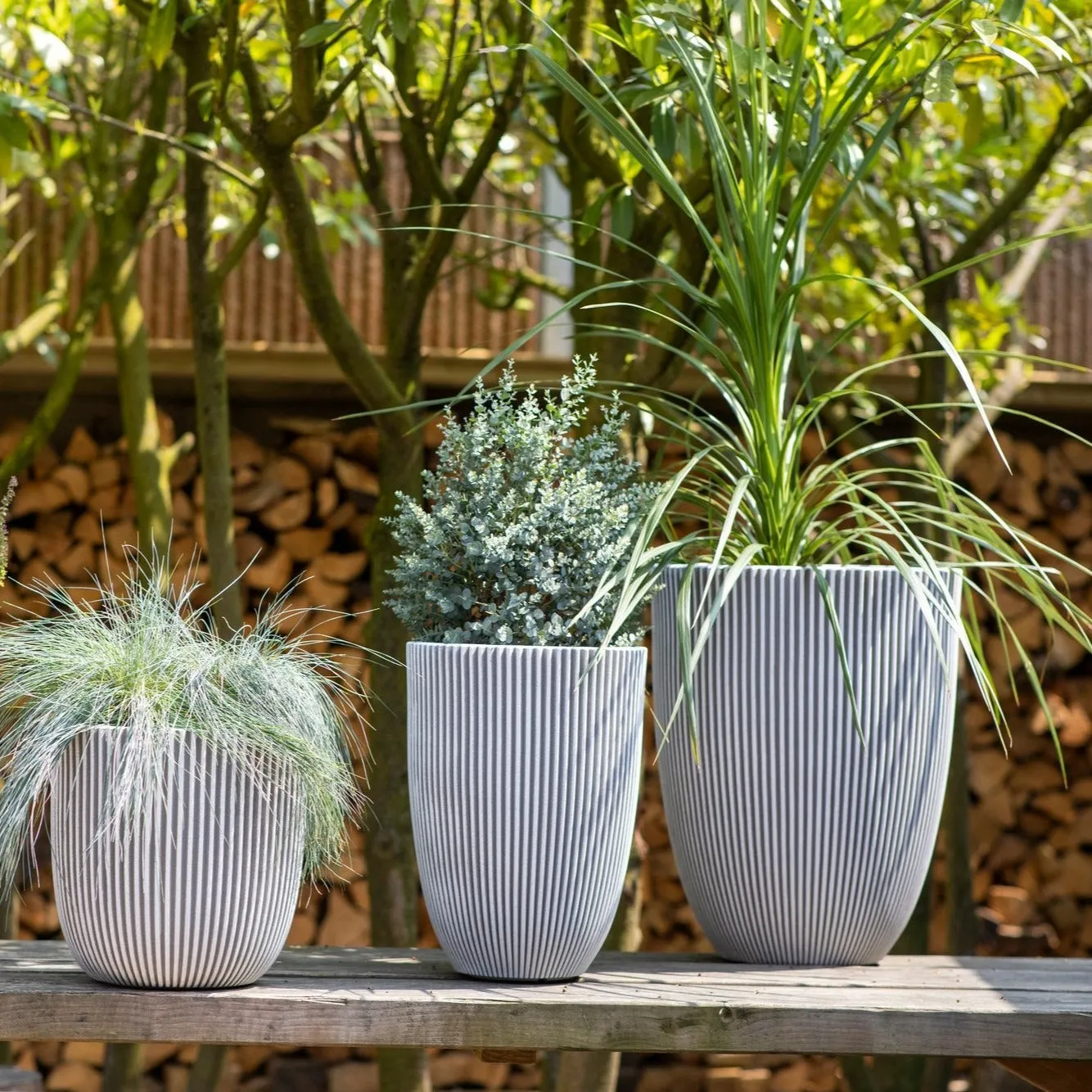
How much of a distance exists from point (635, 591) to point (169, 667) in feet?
1.67

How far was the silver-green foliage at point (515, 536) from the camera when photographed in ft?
4.86

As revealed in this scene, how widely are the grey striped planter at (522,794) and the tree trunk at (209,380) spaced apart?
111cm

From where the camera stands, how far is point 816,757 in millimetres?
1560

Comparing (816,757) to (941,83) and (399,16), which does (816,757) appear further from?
(399,16)

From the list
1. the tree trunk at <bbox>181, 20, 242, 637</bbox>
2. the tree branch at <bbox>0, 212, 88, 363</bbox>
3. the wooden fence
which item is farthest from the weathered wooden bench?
the wooden fence

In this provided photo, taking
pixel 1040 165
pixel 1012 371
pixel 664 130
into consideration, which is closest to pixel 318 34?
pixel 664 130

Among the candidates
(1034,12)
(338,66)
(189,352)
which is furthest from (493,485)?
(189,352)

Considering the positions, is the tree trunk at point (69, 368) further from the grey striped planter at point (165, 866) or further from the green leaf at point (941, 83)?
the green leaf at point (941, 83)

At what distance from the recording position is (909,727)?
5.19 ft

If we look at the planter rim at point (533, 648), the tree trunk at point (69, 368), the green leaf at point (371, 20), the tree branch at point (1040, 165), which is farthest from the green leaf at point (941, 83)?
the tree trunk at point (69, 368)

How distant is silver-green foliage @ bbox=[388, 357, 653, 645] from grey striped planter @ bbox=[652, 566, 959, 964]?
154 millimetres

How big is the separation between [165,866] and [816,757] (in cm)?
73

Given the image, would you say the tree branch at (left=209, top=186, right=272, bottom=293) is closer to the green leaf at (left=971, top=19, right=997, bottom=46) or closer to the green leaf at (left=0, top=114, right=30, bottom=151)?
the green leaf at (left=0, top=114, right=30, bottom=151)

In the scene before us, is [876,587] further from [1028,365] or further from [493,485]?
[1028,365]
